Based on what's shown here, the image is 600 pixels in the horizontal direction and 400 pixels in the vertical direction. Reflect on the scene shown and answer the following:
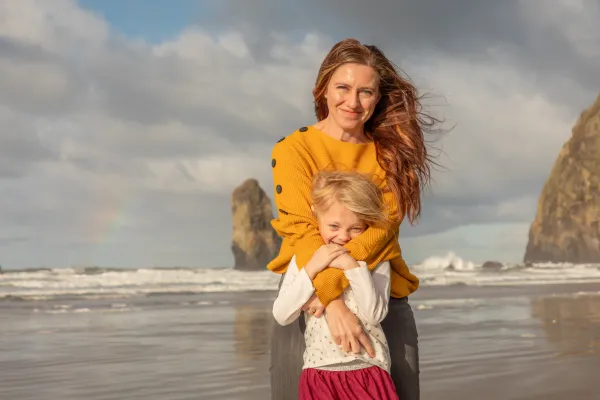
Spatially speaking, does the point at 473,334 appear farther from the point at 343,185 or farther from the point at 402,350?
the point at 343,185

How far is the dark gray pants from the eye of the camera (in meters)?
3.11

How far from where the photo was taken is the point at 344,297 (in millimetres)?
2871

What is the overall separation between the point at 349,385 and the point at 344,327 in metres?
0.26

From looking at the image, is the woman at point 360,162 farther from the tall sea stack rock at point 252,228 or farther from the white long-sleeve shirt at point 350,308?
the tall sea stack rock at point 252,228

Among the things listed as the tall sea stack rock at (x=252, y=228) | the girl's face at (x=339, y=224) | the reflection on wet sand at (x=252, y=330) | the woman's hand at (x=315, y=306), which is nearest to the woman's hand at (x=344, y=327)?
the woman's hand at (x=315, y=306)

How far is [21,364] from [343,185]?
531cm

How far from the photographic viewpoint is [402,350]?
3.18m

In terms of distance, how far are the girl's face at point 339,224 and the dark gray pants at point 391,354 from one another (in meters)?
0.42

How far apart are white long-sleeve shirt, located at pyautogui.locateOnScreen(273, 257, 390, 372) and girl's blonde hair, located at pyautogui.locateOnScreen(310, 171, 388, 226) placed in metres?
0.20

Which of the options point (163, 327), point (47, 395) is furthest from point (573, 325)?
point (47, 395)

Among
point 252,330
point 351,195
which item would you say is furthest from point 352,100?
point 252,330

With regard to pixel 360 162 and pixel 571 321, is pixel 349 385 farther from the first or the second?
pixel 571 321

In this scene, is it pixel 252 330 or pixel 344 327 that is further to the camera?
pixel 252 330

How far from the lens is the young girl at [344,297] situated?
2807 mm
